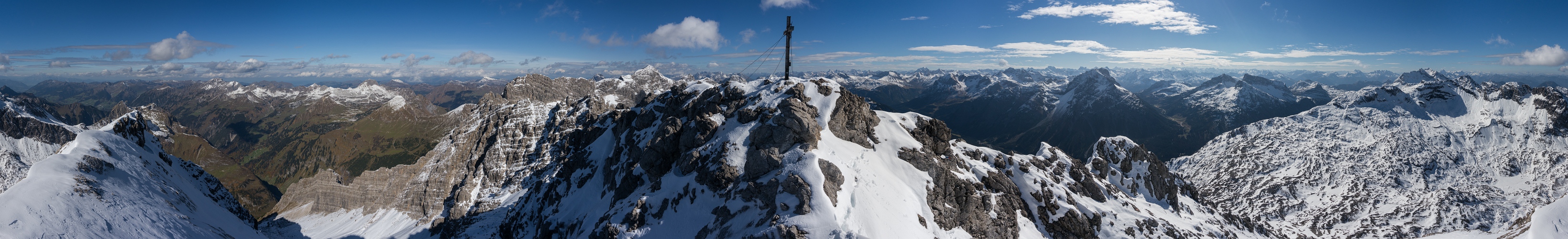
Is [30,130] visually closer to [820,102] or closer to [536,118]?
[536,118]

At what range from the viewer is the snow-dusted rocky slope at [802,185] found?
4009 cm

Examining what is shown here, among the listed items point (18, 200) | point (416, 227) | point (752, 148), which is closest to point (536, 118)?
point (416, 227)

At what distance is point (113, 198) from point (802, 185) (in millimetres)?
80214

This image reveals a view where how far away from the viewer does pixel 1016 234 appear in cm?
5075

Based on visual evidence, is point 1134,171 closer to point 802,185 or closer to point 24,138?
point 802,185

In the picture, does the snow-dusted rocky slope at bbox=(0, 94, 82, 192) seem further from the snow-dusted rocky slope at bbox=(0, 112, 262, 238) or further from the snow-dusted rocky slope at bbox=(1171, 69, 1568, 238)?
the snow-dusted rocky slope at bbox=(1171, 69, 1568, 238)

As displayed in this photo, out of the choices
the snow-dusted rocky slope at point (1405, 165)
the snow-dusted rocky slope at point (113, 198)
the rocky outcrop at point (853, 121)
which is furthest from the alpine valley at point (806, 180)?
the snow-dusted rocky slope at point (1405, 165)

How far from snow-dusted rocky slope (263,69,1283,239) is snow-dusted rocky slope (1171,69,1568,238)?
66.5m

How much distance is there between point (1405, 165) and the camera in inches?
5896

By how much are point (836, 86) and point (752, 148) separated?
66.0 ft

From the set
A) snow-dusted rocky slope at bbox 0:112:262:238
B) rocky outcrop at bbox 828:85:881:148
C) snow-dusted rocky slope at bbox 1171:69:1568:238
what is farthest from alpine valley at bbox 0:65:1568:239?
snow-dusted rocky slope at bbox 1171:69:1568:238

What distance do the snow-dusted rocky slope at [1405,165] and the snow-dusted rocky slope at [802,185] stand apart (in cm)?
6649

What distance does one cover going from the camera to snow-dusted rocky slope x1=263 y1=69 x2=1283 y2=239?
1578 inches

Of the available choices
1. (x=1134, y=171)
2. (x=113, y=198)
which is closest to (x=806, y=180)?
(x=113, y=198)
